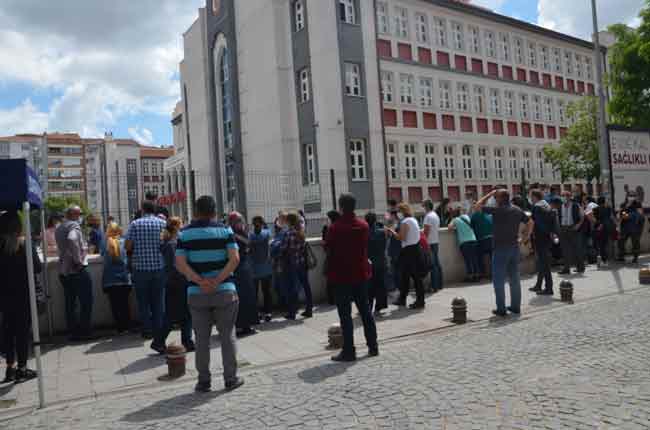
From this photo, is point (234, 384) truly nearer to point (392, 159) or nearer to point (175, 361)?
point (175, 361)

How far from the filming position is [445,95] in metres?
33.8

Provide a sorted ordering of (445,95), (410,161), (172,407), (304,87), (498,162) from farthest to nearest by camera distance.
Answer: (498,162) < (445,95) < (410,161) < (304,87) < (172,407)

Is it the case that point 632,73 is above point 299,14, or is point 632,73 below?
below

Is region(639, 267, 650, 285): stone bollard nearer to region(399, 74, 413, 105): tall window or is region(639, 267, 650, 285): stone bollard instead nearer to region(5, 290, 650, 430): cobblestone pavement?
region(5, 290, 650, 430): cobblestone pavement

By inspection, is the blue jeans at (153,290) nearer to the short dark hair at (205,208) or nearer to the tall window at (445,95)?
the short dark hair at (205,208)

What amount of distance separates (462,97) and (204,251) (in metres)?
31.2

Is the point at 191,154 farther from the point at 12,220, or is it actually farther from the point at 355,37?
the point at 12,220

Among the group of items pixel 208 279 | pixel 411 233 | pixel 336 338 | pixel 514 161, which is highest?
pixel 514 161

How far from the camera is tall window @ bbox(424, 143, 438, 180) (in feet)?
106

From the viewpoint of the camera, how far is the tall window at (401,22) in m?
31.2

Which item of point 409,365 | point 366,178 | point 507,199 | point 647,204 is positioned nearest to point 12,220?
point 409,365

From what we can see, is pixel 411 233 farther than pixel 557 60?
No

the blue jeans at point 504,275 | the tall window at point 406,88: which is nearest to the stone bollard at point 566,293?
the blue jeans at point 504,275

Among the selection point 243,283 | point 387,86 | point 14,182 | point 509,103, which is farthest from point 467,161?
point 14,182
